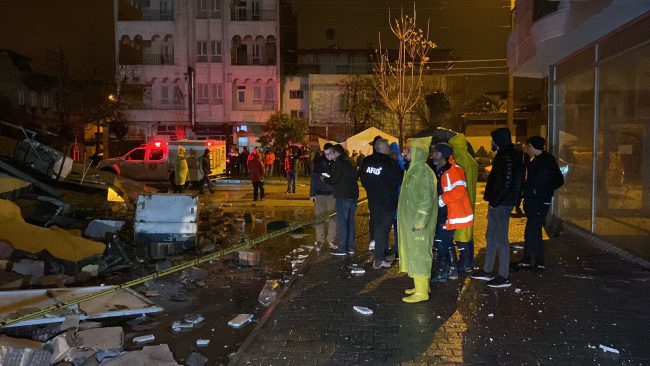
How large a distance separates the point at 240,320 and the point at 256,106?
41239 mm

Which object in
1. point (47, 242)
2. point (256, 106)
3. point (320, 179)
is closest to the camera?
point (47, 242)

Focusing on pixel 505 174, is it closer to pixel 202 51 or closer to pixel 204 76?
pixel 204 76

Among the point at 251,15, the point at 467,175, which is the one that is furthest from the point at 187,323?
the point at 251,15

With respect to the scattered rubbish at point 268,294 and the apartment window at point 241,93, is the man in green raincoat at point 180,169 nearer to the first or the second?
the scattered rubbish at point 268,294

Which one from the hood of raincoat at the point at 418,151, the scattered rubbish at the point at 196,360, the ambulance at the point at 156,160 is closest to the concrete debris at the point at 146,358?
the scattered rubbish at the point at 196,360

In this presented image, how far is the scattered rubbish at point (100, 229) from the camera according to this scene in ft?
36.2

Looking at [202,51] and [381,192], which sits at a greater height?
[202,51]

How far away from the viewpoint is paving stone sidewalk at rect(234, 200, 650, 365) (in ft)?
16.2

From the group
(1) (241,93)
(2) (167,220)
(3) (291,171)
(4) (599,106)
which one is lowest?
(2) (167,220)

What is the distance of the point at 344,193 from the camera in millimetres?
9273

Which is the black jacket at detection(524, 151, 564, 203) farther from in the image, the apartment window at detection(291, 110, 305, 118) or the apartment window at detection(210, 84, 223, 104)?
the apartment window at detection(291, 110, 305, 118)

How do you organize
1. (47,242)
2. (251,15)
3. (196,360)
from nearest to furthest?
(196,360) → (47,242) → (251,15)

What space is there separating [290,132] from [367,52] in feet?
51.9

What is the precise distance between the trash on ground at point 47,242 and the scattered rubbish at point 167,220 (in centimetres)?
113
